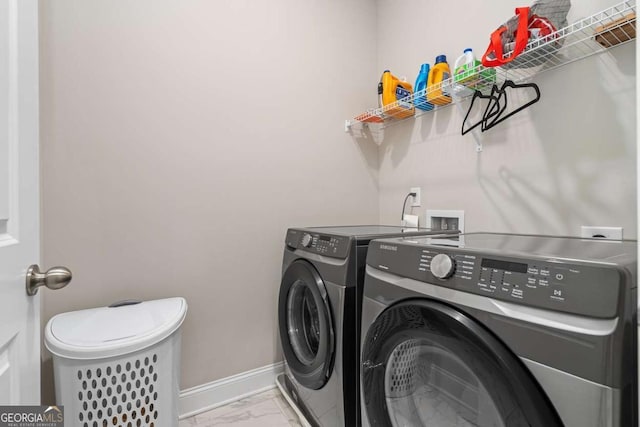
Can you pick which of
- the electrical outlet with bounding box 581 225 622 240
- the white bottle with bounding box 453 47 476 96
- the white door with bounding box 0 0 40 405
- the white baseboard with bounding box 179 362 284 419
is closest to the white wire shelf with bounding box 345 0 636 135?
the white bottle with bounding box 453 47 476 96

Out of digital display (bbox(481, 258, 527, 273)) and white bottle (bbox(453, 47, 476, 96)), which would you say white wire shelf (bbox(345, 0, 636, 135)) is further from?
digital display (bbox(481, 258, 527, 273))

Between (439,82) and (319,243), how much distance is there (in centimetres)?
102

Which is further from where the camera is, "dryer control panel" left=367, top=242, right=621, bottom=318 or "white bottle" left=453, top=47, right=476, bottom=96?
"white bottle" left=453, top=47, right=476, bottom=96

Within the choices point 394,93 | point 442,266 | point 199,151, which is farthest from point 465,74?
point 199,151

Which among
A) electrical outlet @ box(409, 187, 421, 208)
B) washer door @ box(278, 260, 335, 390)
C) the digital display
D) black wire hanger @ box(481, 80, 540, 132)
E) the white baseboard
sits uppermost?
black wire hanger @ box(481, 80, 540, 132)

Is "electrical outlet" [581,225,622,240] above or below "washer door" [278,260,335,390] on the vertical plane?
above

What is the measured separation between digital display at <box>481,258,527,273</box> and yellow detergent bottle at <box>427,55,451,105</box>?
1.07 metres

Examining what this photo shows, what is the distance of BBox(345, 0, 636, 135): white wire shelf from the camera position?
3.14 feet

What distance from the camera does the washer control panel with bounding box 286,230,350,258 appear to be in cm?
119

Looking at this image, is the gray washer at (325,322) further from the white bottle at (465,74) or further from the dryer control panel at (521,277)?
the white bottle at (465,74)

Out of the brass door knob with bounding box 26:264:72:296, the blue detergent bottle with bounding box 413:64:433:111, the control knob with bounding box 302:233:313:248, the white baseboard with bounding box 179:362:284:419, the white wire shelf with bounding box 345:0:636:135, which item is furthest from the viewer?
the blue detergent bottle with bounding box 413:64:433:111

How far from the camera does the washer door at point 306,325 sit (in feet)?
3.94

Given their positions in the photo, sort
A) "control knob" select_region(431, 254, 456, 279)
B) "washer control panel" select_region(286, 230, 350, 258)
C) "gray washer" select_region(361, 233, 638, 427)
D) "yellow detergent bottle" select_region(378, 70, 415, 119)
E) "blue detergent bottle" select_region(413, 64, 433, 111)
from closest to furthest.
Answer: "gray washer" select_region(361, 233, 638, 427) < "control knob" select_region(431, 254, 456, 279) < "washer control panel" select_region(286, 230, 350, 258) < "blue detergent bottle" select_region(413, 64, 433, 111) < "yellow detergent bottle" select_region(378, 70, 415, 119)

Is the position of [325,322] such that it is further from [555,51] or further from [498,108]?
[555,51]
